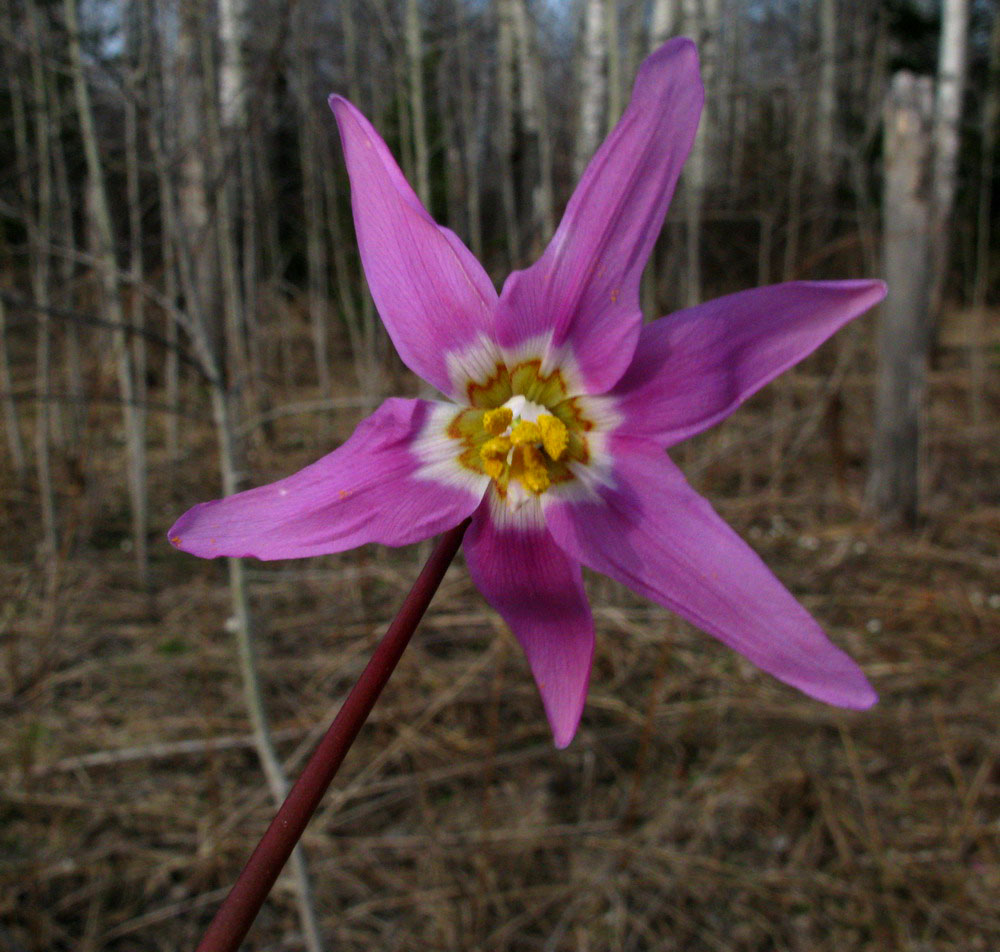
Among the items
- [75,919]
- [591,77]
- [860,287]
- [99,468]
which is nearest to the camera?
[860,287]

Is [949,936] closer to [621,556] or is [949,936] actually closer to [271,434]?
[621,556]

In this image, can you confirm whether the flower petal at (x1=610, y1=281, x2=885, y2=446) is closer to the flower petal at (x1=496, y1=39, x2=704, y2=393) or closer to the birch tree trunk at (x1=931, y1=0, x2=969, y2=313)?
the flower petal at (x1=496, y1=39, x2=704, y2=393)

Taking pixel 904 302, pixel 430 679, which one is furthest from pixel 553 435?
pixel 904 302

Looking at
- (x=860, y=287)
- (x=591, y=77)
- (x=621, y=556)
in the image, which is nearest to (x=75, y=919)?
(x=621, y=556)

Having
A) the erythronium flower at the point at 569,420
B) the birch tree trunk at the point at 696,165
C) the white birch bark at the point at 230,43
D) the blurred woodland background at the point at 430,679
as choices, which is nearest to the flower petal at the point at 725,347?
the erythronium flower at the point at 569,420

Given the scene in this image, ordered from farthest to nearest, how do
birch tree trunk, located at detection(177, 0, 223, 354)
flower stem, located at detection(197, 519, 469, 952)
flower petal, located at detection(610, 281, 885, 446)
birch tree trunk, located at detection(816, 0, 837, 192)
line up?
birch tree trunk, located at detection(816, 0, 837, 192) → birch tree trunk, located at detection(177, 0, 223, 354) → flower petal, located at detection(610, 281, 885, 446) → flower stem, located at detection(197, 519, 469, 952)

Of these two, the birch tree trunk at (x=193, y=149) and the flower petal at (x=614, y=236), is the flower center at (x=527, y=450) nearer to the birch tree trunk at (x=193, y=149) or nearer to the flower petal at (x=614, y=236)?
the flower petal at (x=614, y=236)

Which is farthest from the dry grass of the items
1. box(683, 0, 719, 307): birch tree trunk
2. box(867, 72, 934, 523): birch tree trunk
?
box(683, 0, 719, 307): birch tree trunk

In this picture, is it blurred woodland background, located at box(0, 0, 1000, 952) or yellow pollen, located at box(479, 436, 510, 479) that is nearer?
yellow pollen, located at box(479, 436, 510, 479)
